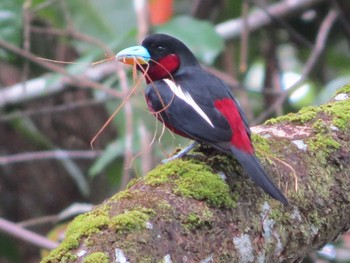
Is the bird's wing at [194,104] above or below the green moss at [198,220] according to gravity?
above

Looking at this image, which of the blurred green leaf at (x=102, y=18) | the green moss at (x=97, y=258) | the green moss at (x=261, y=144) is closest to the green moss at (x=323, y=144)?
the green moss at (x=261, y=144)

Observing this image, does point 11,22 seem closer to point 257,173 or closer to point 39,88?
point 39,88

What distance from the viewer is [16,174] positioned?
5.82 m

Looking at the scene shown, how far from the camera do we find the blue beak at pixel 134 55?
2750 millimetres

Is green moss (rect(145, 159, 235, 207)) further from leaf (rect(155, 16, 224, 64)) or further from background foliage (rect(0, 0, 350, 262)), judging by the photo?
leaf (rect(155, 16, 224, 64))

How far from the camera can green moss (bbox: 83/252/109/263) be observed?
170 centimetres

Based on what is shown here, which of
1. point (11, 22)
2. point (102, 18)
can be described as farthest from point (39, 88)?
point (11, 22)

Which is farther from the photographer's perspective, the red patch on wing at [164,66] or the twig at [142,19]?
the twig at [142,19]

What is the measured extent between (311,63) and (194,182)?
8.20 feet

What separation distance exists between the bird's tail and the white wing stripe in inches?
8.6

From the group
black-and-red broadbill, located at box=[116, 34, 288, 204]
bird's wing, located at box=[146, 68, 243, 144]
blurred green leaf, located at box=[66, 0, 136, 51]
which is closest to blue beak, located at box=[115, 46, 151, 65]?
black-and-red broadbill, located at box=[116, 34, 288, 204]

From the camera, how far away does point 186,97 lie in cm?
264

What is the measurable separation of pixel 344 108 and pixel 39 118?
11.0 ft

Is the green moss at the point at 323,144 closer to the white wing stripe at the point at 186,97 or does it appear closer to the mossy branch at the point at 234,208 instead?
the mossy branch at the point at 234,208
